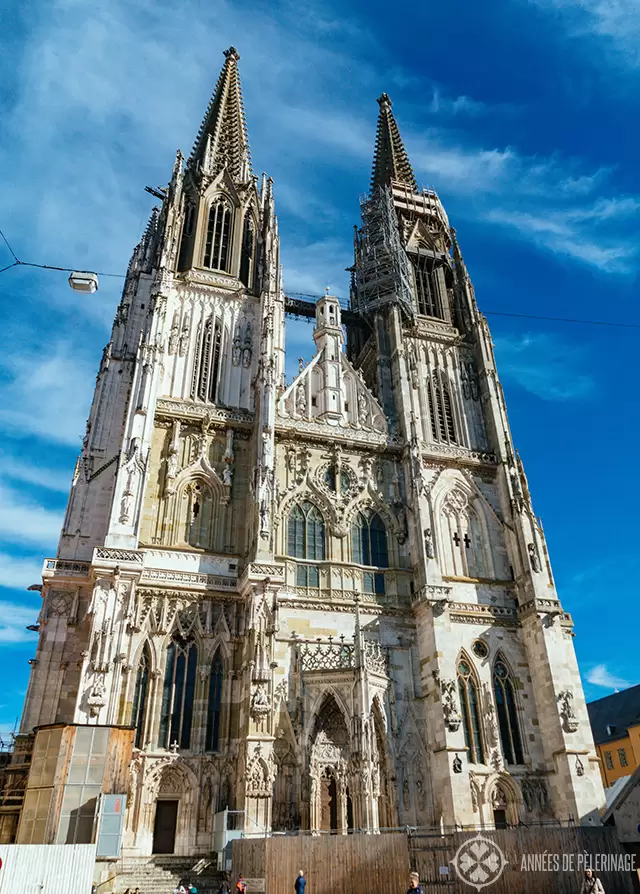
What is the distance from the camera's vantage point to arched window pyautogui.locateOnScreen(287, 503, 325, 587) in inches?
1095

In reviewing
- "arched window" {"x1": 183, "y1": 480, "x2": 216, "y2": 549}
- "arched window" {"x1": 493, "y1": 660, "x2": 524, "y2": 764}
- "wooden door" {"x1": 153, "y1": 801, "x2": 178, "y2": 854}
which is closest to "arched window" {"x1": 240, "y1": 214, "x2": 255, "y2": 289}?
"arched window" {"x1": 183, "y1": 480, "x2": 216, "y2": 549}

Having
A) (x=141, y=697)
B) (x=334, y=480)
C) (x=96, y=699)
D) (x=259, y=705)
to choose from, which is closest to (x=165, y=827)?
(x=141, y=697)

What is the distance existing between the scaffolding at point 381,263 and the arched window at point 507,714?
1937cm

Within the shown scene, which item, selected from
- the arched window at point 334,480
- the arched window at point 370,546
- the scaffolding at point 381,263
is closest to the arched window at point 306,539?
the arched window at point 334,480

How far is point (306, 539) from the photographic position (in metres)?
28.7

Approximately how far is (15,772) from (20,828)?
2758mm

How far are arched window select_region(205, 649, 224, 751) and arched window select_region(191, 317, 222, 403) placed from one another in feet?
39.3

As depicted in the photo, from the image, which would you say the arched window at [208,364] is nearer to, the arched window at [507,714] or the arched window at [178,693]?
the arched window at [178,693]

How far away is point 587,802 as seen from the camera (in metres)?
24.7

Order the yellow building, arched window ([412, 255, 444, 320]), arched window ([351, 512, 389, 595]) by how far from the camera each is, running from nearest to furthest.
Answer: arched window ([351, 512, 389, 595]), arched window ([412, 255, 444, 320]), the yellow building

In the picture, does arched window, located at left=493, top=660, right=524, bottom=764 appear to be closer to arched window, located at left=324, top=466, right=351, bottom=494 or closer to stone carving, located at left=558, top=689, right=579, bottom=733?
stone carving, located at left=558, top=689, right=579, bottom=733

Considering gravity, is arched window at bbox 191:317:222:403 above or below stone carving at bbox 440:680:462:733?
above

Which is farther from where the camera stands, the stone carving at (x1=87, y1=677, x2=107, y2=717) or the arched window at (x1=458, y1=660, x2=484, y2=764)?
the arched window at (x1=458, y1=660, x2=484, y2=764)
